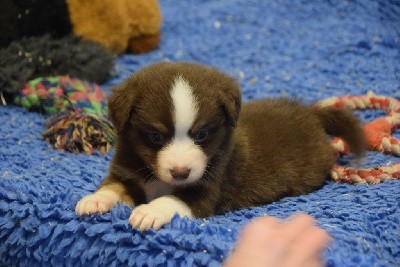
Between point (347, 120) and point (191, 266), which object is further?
point (347, 120)

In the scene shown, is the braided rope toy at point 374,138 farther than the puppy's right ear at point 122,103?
Yes

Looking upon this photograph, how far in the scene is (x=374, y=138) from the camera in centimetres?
333

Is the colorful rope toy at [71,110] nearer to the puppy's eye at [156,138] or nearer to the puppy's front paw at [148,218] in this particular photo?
the puppy's eye at [156,138]

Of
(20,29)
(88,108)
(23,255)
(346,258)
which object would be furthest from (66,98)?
(346,258)

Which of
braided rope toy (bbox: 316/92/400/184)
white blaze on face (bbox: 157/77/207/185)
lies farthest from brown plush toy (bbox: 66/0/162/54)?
white blaze on face (bbox: 157/77/207/185)

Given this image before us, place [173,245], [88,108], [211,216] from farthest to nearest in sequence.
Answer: [88,108]
[211,216]
[173,245]

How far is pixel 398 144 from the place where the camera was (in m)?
3.20

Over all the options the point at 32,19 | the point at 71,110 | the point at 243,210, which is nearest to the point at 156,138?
the point at 243,210

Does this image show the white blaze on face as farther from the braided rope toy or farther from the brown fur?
the braided rope toy

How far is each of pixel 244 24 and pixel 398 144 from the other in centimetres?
284

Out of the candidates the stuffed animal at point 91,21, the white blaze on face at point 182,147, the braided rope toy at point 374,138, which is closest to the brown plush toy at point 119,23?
the stuffed animal at point 91,21

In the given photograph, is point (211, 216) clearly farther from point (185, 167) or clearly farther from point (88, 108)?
point (88, 108)

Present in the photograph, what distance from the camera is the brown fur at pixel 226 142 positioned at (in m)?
2.41

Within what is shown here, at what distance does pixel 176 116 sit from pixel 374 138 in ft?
4.81
